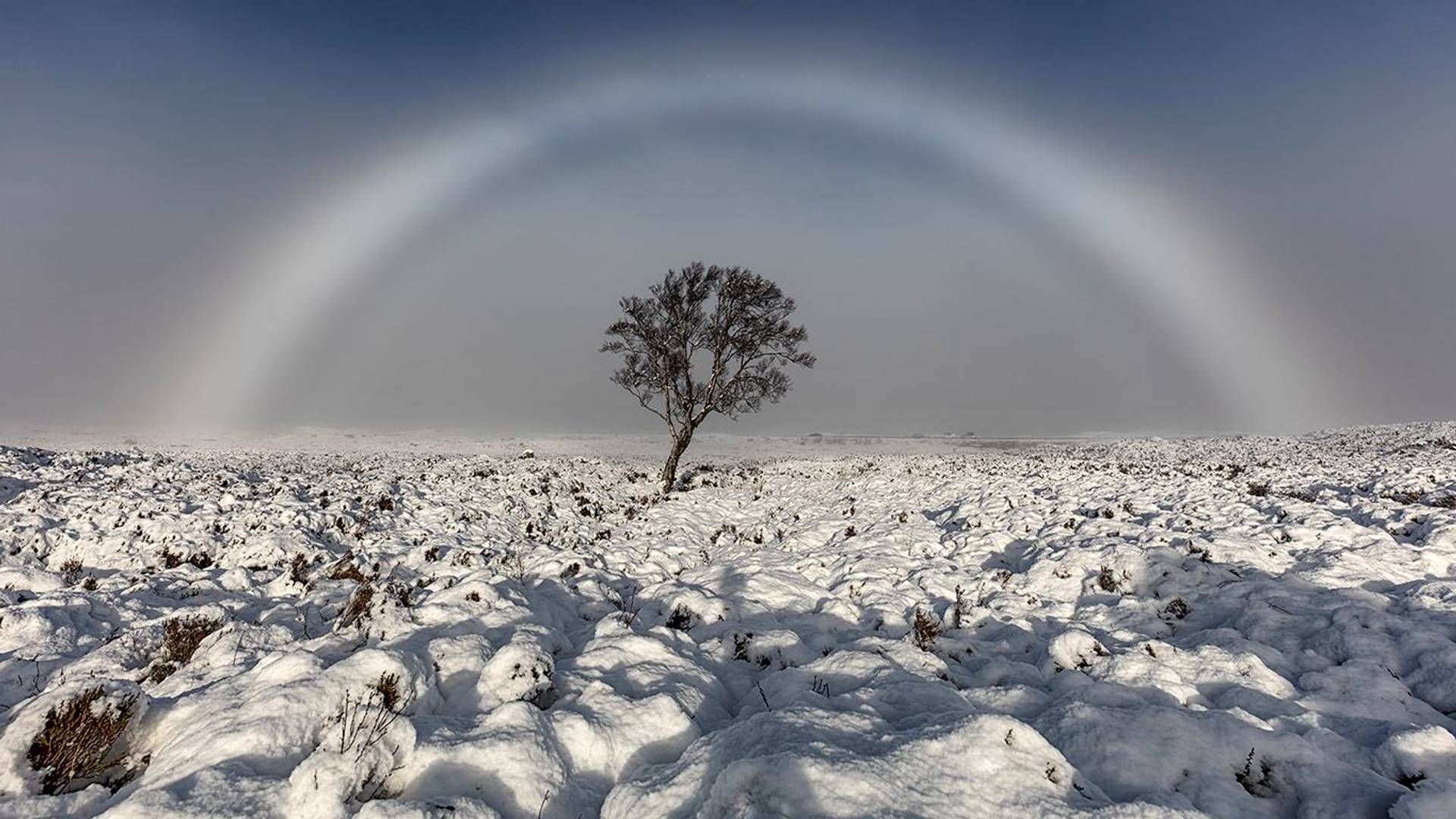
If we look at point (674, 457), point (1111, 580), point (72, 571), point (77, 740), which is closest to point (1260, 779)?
point (1111, 580)

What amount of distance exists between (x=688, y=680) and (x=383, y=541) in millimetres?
8461

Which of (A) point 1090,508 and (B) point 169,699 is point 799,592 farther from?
(A) point 1090,508

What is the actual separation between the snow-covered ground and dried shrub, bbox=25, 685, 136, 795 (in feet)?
0.11

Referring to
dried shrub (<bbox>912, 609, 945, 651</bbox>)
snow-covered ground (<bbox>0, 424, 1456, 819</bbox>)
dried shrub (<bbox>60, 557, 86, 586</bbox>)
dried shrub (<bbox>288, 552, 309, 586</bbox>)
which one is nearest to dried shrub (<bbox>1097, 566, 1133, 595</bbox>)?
snow-covered ground (<bbox>0, 424, 1456, 819</bbox>)

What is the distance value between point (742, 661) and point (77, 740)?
4366mm

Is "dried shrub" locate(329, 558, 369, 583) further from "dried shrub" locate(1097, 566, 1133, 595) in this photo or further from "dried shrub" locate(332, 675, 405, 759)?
"dried shrub" locate(1097, 566, 1133, 595)

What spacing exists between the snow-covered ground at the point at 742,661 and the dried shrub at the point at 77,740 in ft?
0.11

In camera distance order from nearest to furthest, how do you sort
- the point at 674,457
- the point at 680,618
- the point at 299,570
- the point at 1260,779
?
the point at 1260,779 → the point at 680,618 → the point at 299,570 → the point at 674,457

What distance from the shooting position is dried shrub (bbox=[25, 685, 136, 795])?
308 centimetres

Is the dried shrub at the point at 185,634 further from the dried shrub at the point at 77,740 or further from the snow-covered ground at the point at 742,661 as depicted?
the dried shrub at the point at 77,740

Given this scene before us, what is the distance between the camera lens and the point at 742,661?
17.4 feet

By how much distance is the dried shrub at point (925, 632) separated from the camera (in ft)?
18.1

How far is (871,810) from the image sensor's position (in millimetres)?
2561

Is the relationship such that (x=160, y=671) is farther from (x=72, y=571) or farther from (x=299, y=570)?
(x=72, y=571)
